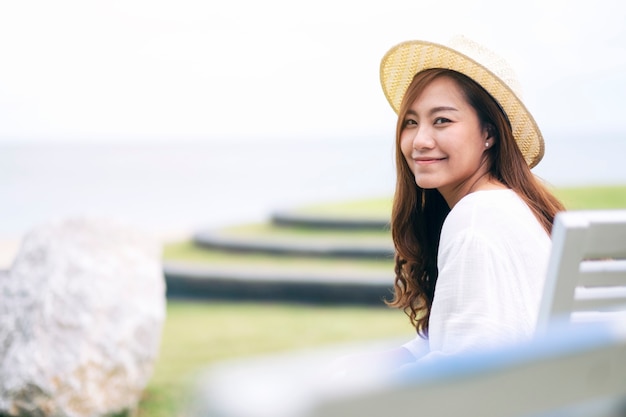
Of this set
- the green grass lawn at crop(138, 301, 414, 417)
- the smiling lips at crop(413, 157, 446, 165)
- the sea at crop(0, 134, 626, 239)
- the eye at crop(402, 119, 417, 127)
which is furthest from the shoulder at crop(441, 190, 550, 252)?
the sea at crop(0, 134, 626, 239)

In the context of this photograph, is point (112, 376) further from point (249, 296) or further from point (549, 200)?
point (249, 296)

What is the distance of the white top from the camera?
1.51m

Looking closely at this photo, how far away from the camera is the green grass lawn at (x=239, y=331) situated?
16.2ft

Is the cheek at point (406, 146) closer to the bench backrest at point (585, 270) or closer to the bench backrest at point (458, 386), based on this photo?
the bench backrest at point (585, 270)

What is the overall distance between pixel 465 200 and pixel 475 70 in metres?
0.39

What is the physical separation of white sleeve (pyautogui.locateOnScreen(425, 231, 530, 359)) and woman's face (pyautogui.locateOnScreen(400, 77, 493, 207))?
0.44 metres

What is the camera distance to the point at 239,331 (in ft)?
20.6

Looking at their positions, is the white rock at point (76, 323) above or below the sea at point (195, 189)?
above

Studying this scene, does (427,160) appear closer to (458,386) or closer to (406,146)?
(406,146)

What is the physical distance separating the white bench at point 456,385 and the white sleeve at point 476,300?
0.90 meters

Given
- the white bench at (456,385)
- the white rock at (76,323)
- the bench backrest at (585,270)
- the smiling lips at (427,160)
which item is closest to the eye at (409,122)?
the smiling lips at (427,160)

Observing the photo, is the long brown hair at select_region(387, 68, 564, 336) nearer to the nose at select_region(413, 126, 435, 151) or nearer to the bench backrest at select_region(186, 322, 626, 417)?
the nose at select_region(413, 126, 435, 151)

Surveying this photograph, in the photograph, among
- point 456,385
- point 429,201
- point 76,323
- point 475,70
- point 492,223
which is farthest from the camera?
point 76,323

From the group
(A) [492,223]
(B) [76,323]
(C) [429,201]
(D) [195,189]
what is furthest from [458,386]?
(D) [195,189]
